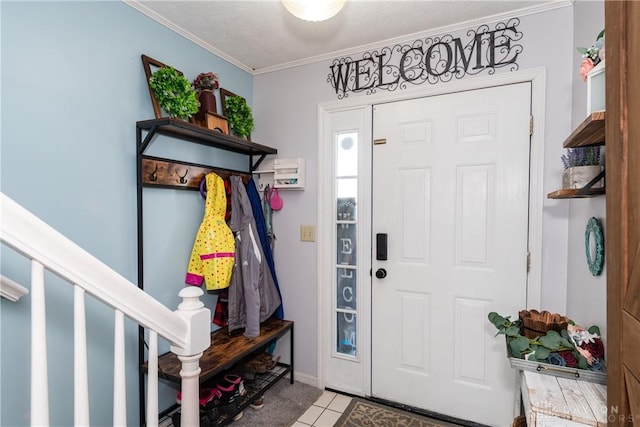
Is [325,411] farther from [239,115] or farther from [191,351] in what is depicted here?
[239,115]

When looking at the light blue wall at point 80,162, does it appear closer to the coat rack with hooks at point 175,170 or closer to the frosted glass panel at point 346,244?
the coat rack with hooks at point 175,170

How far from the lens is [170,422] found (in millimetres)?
1938

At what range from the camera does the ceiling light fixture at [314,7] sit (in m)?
1.31

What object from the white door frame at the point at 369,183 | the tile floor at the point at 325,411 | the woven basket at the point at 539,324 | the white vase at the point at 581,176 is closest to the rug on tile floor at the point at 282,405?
the tile floor at the point at 325,411

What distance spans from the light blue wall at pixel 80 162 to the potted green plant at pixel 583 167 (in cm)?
201

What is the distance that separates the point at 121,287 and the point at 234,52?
6.55ft

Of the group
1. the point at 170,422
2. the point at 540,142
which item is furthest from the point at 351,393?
the point at 540,142

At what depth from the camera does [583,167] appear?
48.5 inches

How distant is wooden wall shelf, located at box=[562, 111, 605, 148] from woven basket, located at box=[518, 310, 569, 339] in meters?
0.76

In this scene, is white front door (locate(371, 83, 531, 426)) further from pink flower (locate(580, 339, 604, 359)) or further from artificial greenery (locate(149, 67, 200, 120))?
artificial greenery (locate(149, 67, 200, 120))

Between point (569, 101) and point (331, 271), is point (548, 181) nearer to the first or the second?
point (569, 101)

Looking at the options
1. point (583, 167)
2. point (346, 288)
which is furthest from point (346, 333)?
point (583, 167)

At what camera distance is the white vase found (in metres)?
1.21

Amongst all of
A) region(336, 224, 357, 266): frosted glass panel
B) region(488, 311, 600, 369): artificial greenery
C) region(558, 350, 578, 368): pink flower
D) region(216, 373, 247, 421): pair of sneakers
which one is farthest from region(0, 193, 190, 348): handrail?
region(336, 224, 357, 266): frosted glass panel
